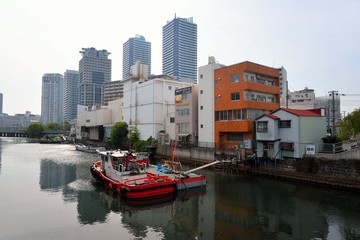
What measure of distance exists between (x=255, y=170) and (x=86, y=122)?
78.4m

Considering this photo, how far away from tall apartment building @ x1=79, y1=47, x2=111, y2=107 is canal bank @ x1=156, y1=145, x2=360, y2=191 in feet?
498

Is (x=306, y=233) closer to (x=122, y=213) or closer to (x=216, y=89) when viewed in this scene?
(x=122, y=213)

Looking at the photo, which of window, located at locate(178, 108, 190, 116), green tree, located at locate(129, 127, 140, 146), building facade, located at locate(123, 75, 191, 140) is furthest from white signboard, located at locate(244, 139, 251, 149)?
green tree, located at locate(129, 127, 140, 146)

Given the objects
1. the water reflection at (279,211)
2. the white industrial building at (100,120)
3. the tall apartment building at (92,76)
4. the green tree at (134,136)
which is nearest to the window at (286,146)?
the water reflection at (279,211)

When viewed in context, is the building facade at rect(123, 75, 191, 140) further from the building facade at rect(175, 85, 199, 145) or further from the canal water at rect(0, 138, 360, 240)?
the canal water at rect(0, 138, 360, 240)

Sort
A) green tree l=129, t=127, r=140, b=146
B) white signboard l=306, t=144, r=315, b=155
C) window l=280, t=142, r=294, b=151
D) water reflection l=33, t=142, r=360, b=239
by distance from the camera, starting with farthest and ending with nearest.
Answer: green tree l=129, t=127, r=140, b=146 → window l=280, t=142, r=294, b=151 → white signboard l=306, t=144, r=315, b=155 → water reflection l=33, t=142, r=360, b=239

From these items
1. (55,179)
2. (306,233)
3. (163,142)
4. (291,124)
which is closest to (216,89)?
(291,124)

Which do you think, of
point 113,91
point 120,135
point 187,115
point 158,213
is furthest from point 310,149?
point 113,91

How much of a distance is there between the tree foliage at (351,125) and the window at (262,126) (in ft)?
40.6

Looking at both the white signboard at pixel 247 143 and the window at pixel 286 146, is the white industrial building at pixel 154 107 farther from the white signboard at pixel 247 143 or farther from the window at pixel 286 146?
the window at pixel 286 146

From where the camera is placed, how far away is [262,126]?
31219 millimetres

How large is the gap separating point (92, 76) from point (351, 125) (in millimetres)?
177411

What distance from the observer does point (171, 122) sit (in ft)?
171

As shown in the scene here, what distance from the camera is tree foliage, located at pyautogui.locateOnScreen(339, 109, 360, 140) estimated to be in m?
33.1
